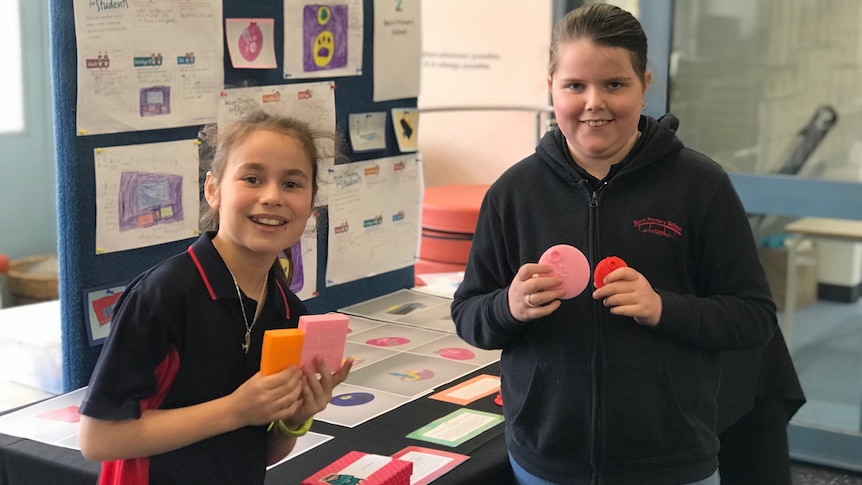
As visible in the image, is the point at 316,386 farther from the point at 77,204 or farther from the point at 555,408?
the point at 77,204

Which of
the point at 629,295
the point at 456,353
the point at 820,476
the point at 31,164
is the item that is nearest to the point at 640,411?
the point at 629,295

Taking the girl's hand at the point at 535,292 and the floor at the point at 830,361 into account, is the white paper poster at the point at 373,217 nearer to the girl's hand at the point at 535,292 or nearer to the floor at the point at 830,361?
the girl's hand at the point at 535,292

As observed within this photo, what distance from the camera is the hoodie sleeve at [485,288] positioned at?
138cm

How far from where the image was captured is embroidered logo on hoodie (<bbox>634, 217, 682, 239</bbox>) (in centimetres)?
135

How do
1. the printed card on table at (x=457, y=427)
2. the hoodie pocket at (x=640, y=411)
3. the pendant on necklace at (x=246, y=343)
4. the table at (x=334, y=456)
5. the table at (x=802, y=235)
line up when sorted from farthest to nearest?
the table at (x=802, y=235) → the printed card on table at (x=457, y=427) → the table at (x=334, y=456) → the hoodie pocket at (x=640, y=411) → the pendant on necklace at (x=246, y=343)

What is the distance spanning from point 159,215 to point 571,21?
34.8 inches

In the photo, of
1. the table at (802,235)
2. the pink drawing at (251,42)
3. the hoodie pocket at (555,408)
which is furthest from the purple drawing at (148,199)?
the table at (802,235)

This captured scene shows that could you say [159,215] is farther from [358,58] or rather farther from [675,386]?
[675,386]

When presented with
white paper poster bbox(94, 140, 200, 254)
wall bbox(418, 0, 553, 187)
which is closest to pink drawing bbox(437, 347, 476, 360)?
white paper poster bbox(94, 140, 200, 254)

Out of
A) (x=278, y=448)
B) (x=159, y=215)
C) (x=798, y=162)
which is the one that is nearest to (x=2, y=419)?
(x=159, y=215)

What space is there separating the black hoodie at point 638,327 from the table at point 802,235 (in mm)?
2012

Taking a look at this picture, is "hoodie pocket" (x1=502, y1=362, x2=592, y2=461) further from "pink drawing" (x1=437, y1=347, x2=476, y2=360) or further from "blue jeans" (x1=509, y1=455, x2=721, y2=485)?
Answer: "pink drawing" (x1=437, y1=347, x2=476, y2=360)

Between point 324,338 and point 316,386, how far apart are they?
61 mm

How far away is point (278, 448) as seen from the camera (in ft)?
4.29
